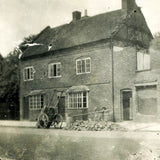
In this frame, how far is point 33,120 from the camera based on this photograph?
20.4 meters

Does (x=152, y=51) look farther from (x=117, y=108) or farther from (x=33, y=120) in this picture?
(x=33, y=120)

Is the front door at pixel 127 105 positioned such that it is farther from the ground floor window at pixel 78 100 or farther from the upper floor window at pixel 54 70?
the upper floor window at pixel 54 70

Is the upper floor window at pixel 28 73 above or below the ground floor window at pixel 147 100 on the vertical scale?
above

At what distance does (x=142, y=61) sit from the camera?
16406mm

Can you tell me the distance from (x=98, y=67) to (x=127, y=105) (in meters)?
2.81

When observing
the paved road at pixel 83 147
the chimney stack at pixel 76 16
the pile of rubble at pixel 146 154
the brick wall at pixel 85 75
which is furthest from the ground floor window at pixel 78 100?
the pile of rubble at pixel 146 154

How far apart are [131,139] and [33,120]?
37.5 ft

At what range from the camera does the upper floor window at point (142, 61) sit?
16172 mm

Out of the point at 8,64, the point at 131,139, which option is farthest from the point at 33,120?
the point at 131,139

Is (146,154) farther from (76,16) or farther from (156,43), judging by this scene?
(76,16)

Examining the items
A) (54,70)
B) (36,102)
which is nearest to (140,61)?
(54,70)

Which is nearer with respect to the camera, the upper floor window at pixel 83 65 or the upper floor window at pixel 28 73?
the upper floor window at pixel 83 65

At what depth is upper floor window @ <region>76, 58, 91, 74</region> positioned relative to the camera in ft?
57.8

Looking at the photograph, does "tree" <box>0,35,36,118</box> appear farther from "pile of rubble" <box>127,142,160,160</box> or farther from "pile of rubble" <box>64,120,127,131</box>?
"pile of rubble" <box>127,142,160,160</box>
